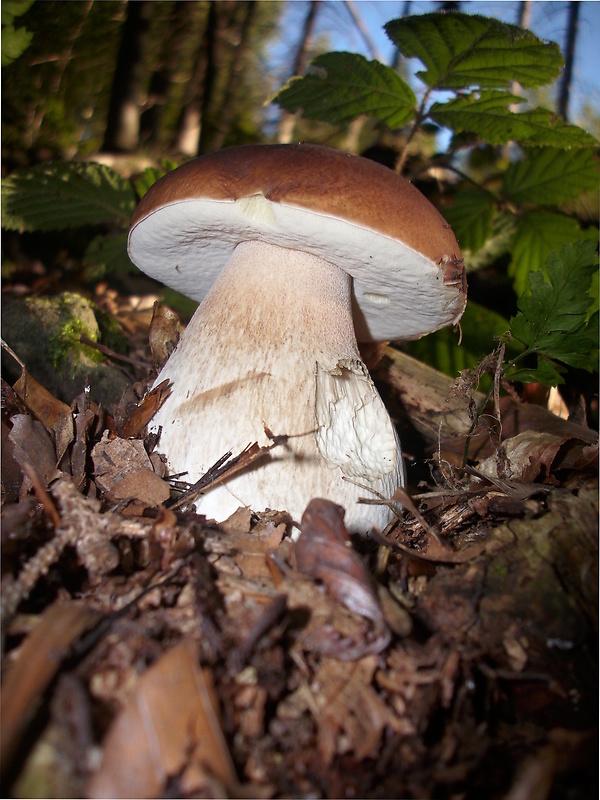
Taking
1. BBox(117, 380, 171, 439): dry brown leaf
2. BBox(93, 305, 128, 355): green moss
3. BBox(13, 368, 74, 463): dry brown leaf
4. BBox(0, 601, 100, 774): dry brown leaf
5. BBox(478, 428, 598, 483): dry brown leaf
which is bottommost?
BBox(93, 305, 128, 355): green moss

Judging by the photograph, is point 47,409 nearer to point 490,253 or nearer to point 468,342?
point 468,342

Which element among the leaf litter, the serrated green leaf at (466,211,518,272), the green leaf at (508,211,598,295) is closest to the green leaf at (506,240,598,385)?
the leaf litter

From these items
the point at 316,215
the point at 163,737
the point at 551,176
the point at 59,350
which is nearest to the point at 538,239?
the point at 551,176

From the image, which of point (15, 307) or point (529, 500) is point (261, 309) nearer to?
point (529, 500)

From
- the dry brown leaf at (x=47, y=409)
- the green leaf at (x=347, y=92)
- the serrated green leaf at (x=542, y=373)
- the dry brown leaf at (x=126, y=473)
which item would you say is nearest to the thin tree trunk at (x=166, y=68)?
the green leaf at (x=347, y=92)

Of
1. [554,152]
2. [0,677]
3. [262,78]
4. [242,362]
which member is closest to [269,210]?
[242,362]

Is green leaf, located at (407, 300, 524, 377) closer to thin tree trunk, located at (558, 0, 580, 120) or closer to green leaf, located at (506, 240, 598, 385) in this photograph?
green leaf, located at (506, 240, 598, 385)
